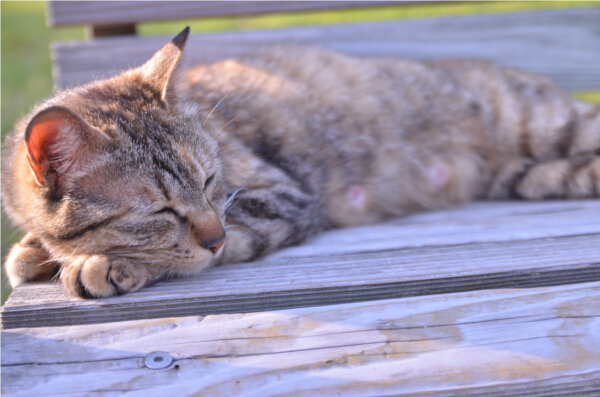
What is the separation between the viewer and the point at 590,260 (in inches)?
52.4

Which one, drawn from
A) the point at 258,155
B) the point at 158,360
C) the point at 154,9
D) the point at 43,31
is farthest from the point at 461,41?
the point at 43,31

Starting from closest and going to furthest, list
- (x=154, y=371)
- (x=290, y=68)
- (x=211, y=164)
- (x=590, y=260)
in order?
1. (x=154, y=371)
2. (x=590, y=260)
3. (x=211, y=164)
4. (x=290, y=68)

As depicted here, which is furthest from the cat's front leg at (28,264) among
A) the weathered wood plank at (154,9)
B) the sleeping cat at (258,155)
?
Result: the weathered wood plank at (154,9)

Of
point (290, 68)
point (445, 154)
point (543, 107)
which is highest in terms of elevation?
point (290, 68)

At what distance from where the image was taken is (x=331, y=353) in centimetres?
106

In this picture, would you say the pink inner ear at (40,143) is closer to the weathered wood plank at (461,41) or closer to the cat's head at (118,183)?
the cat's head at (118,183)

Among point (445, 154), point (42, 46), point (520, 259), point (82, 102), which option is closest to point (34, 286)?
point (82, 102)

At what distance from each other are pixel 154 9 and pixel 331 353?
2.04 meters

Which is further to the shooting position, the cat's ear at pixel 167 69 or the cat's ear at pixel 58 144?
the cat's ear at pixel 167 69

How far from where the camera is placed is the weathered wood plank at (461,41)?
2535 mm

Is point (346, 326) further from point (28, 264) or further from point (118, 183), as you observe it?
point (28, 264)

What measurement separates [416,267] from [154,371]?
→ 74 cm

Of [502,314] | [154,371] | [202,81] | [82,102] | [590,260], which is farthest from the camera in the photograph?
[202,81]

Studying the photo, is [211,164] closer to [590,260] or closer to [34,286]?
[34,286]
